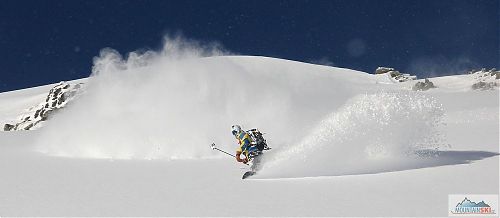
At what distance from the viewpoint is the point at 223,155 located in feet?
44.7

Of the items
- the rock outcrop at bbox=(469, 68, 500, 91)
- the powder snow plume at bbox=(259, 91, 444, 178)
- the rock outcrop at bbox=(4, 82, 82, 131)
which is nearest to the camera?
the powder snow plume at bbox=(259, 91, 444, 178)

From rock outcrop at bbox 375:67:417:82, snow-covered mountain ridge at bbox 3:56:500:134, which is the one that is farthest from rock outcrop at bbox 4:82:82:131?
rock outcrop at bbox 375:67:417:82

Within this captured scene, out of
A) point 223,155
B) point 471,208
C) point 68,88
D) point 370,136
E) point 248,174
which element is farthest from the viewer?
point 68,88

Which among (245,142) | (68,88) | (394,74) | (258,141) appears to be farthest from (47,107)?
(258,141)

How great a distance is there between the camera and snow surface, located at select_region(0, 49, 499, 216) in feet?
22.8

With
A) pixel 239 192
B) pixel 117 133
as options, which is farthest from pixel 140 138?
pixel 239 192

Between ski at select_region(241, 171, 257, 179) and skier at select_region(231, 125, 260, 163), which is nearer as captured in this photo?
ski at select_region(241, 171, 257, 179)

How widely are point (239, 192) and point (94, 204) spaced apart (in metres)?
2.07

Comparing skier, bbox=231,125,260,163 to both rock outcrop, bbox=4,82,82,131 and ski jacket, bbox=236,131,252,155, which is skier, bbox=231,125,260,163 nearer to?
ski jacket, bbox=236,131,252,155

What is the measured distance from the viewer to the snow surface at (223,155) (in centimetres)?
694

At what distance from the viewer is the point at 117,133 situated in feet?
51.8

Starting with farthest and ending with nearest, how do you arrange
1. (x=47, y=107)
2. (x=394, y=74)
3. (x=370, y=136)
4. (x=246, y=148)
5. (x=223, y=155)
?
(x=47, y=107)
(x=394, y=74)
(x=223, y=155)
(x=370, y=136)
(x=246, y=148)

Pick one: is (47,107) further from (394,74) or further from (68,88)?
(394,74)

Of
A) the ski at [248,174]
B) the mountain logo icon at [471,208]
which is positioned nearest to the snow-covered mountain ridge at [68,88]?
the ski at [248,174]
